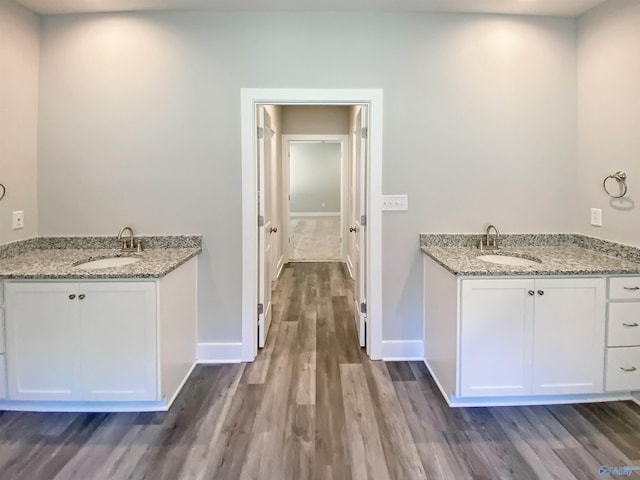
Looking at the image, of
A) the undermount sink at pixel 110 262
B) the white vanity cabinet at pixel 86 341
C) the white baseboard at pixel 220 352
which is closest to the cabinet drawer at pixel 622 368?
the white baseboard at pixel 220 352

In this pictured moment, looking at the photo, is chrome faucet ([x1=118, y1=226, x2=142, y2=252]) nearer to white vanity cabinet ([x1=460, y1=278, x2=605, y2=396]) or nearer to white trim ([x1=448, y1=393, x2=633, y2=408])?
white vanity cabinet ([x1=460, y1=278, x2=605, y2=396])

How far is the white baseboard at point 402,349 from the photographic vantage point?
3.11 meters

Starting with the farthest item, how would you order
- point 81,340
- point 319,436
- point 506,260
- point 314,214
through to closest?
point 314,214 < point 506,260 < point 81,340 < point 319,436

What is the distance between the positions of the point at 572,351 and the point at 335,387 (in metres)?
1.44

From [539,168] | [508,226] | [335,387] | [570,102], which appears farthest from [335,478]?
[570,102]

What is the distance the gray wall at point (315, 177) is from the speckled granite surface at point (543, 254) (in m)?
10.3

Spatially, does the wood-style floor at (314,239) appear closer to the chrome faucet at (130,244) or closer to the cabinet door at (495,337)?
the chrome faucet at (130,244)

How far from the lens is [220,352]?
3.07 meters

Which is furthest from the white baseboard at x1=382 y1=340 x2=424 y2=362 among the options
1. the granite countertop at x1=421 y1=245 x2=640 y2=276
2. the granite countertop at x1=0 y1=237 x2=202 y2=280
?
the granite countertop at x1=0 y1=237 x2=202 y2=280

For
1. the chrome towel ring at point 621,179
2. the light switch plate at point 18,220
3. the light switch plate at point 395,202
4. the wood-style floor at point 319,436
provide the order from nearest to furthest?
1. the wood-style floor at point 319,436
2. the chrome towel ring at point 621,179
3. the light switch plate at point 18,220
4. the light switch plate at point 395,202

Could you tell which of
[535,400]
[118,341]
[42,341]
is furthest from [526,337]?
[42,341]

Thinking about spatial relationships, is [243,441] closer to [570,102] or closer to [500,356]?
[500,356]

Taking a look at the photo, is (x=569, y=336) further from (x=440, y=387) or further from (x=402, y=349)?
(x=402, y=349)

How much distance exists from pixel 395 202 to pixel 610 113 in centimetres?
150
